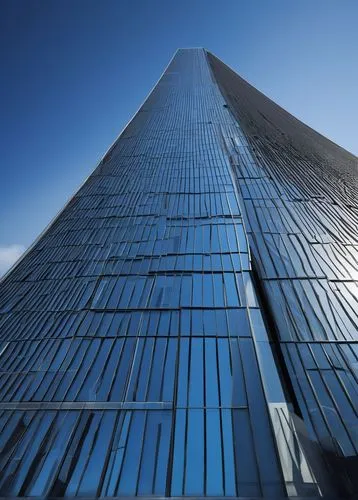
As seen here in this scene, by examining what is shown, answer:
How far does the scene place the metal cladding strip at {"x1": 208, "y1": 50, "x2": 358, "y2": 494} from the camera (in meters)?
3.72

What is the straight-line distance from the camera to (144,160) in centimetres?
1384

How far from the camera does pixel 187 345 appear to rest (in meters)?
4.79

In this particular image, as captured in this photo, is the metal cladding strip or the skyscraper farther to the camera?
the metal cladding strip

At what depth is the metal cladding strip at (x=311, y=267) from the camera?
3721mm

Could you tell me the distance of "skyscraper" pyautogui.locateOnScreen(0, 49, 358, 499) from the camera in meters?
3.24

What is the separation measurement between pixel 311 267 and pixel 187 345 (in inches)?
148

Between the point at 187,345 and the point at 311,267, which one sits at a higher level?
the point at 311,267

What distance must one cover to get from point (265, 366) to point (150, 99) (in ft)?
80.9

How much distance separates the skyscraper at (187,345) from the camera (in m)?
3.24

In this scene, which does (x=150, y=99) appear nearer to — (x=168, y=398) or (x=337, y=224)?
(x=337, y=224)

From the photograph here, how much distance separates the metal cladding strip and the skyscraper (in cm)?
3

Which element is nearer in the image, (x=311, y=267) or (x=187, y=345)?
(x=187, y=345)

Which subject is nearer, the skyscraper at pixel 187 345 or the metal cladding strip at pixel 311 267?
the skyscraper at pixel 187 345

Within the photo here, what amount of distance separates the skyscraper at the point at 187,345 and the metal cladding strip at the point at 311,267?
0.03 m
